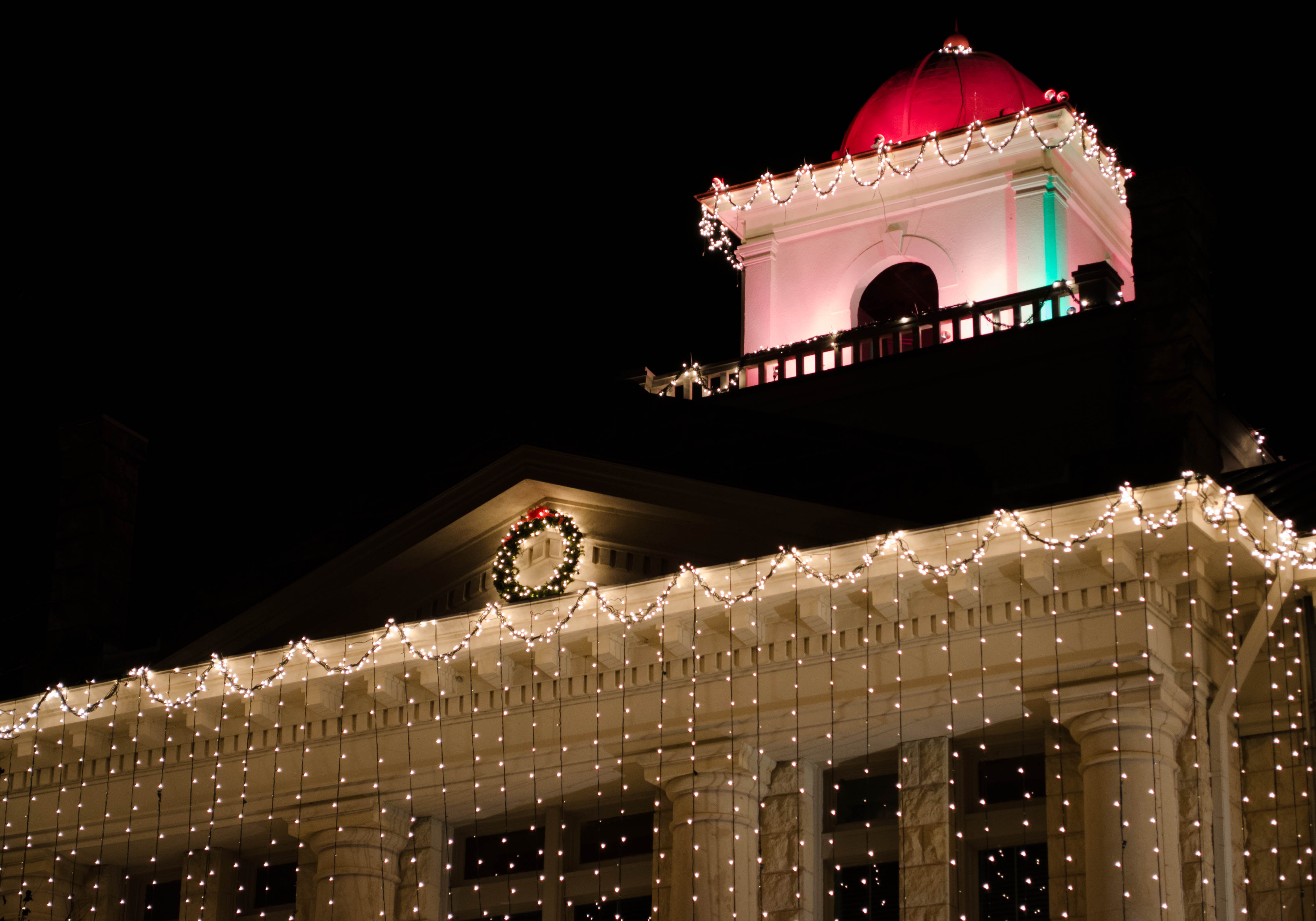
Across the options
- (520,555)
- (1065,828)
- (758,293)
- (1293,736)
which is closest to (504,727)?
(520,555)

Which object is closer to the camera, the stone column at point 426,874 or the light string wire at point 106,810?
the stone column at point 426,874

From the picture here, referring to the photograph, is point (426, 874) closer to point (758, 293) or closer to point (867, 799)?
point (867, 799)

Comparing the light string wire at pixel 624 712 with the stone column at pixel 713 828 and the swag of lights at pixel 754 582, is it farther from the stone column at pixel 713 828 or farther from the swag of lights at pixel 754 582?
the stone column at pixel 713 828

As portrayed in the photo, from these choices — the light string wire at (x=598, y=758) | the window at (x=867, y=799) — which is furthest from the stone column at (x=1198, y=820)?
the light string wire at (x=598, y=758)

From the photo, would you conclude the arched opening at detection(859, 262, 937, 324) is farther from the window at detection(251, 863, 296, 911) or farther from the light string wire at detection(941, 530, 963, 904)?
the window at detection(251, 863, 296, 911)

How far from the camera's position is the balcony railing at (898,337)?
2409 centimetres

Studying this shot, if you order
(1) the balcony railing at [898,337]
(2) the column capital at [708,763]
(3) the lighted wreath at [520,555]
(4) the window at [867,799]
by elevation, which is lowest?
(4) the window at [867,799]

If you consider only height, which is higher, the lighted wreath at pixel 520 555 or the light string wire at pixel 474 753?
the lighted wreath at pixel 520 555

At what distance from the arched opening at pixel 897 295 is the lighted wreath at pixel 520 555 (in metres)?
9.78

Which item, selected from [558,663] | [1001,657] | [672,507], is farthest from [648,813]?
[1001,657]

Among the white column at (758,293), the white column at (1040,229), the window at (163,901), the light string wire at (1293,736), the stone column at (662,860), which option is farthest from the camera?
the white column at (758,293)

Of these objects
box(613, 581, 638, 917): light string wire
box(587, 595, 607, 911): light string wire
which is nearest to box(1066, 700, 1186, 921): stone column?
box(613, 581, 638, 917): light string wire

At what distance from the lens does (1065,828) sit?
57.4 ft

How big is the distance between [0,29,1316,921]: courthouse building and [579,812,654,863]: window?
0.11 ft
